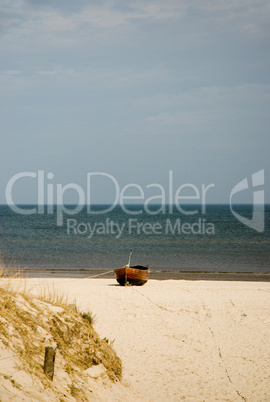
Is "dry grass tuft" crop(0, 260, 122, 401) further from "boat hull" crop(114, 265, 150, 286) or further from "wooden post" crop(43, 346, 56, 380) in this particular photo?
"boat hull" crop(114, 265, 150, 286)

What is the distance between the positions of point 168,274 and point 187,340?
19113mm

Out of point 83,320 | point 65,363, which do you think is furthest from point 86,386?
point 83,320

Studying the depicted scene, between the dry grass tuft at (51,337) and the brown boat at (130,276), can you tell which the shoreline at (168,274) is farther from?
the dry grass tuft at (51,337)

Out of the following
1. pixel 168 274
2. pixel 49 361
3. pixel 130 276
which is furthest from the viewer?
pixel 168 274

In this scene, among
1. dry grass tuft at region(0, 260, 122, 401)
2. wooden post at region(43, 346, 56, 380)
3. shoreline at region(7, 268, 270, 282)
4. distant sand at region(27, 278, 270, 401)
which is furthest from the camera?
shoreline at region(7, 268, 270, 282)

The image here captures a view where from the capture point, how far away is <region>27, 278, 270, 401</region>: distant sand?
11016 millimetres

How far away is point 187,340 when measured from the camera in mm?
14359

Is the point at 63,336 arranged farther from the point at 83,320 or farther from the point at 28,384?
the point at 28,384

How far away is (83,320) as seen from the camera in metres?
10.6

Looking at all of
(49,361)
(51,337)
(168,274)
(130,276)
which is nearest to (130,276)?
(130,276)

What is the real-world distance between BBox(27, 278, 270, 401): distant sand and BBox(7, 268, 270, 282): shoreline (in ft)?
29.1

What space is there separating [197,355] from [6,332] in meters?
6.21

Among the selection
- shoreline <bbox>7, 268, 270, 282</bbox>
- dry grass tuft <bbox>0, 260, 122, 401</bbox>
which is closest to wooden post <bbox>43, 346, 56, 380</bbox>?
dry grass tuft <bbox>0, 260, 122, 401</bbox>

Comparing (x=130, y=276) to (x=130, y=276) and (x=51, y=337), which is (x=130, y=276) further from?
(x=51, y=337)
